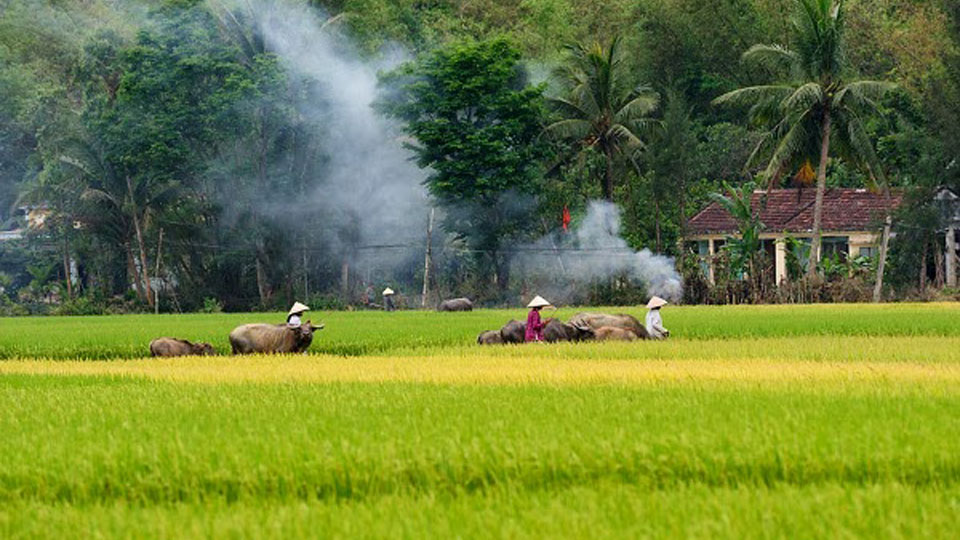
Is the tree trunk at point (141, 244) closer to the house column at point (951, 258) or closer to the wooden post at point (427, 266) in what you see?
the wooden post at point (427, 266)

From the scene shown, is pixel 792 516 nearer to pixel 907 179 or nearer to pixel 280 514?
pixel 280 514

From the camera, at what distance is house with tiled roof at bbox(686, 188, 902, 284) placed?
36969 mm

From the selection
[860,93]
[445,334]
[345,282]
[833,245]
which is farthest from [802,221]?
[445,334]

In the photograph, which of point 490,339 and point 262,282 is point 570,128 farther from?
point 490,339

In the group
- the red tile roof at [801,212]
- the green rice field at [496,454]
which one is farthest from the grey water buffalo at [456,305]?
the green rice field at [496,454]

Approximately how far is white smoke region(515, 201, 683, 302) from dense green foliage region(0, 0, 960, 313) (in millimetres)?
656

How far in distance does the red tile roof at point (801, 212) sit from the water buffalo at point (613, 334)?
18266mm

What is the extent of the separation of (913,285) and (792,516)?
27.9 m

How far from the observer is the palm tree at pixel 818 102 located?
31.3m

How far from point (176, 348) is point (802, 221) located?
76.1 ft

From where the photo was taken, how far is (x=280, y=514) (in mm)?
5777

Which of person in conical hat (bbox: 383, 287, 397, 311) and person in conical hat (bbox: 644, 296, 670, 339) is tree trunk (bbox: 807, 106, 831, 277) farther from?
person in conical hat (bbox: 644, 296, 670, 339)

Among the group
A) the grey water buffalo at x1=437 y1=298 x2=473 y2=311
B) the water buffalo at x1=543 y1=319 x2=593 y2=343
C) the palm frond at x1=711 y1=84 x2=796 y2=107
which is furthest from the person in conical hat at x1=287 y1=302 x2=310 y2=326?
the palm frond at x1=711 y1=84 x2=796 y2=107

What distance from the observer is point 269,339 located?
17547 millimetres
